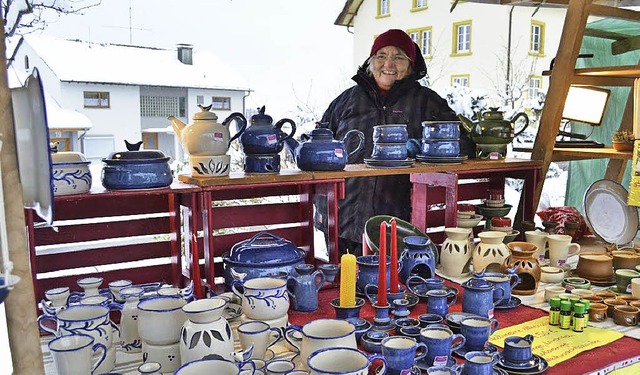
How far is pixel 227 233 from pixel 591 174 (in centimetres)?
298

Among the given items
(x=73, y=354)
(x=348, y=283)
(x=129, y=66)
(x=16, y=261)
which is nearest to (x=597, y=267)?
(x=348, y=283)

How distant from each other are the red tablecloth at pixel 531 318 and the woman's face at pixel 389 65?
1.27 metres

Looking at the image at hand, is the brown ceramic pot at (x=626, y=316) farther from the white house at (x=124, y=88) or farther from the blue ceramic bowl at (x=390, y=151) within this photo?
the white house at (x=124, y=88)

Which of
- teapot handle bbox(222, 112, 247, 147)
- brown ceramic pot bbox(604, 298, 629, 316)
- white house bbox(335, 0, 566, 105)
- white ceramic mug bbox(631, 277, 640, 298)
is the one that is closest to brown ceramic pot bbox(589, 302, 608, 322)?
brown ceramic pot bbox(604, 298, 629, 316)

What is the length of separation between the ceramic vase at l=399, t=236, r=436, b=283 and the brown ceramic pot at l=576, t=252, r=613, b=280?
1.88 ft

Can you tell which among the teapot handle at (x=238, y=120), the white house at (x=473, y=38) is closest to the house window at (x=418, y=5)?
the white house at (x=473, y=38)

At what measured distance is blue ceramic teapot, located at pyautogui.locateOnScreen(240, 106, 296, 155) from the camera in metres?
1.75

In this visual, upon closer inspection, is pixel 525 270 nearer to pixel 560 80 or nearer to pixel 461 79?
pixel 560 80

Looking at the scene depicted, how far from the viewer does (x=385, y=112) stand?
2781 millimetres

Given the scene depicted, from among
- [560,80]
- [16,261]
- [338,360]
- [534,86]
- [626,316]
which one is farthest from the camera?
[534,86]

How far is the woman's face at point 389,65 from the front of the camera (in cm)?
277

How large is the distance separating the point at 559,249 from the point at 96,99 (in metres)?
3.70

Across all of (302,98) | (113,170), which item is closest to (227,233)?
(113,170)

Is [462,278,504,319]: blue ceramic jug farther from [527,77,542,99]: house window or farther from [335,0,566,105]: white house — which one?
[527,77,542,99]: house window
